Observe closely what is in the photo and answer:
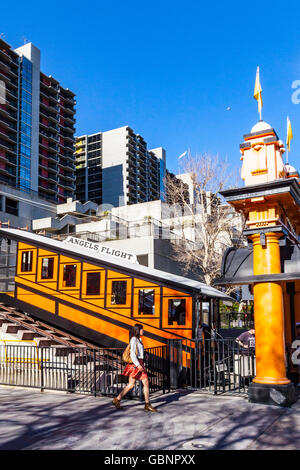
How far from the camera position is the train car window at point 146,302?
14648 mm

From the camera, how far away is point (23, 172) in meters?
75.2

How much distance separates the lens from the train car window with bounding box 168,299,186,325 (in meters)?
14.0

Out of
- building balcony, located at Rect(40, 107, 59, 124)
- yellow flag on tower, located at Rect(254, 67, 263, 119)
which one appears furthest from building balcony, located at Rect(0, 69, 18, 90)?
yellow flag on tower, located at Rect(254, 67, 263, 119)

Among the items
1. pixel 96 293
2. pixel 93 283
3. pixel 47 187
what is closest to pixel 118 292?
pixel 96 293

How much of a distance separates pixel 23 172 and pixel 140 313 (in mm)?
65931

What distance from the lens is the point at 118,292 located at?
50.2 feet

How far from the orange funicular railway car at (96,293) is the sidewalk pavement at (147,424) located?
175 inches

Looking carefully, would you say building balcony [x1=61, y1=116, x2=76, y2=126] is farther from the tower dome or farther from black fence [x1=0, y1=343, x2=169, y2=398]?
the tower dome

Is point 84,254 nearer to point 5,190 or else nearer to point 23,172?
point 5,190

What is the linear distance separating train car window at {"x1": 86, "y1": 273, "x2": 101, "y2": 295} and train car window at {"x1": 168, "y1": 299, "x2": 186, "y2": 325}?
3037 millimetres

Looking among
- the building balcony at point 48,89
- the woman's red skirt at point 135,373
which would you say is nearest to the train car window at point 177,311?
the woman's red skirt at point 135,373

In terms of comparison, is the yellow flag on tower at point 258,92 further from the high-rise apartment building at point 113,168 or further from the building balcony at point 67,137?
the high-rise apartment building at point 113,168

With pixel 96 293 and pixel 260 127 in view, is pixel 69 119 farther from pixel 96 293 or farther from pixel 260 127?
pixel 260 127

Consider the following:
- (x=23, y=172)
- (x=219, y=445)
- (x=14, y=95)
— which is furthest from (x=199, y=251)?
(x=14, y=95)
